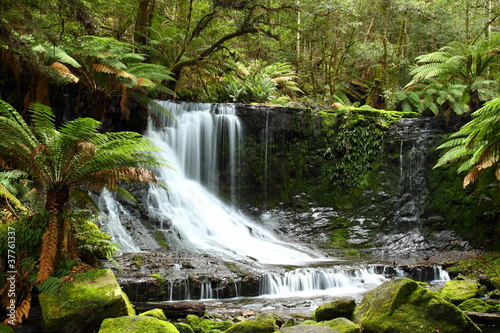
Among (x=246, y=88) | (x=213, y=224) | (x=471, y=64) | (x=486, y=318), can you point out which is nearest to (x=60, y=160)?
(x=213, y=224)

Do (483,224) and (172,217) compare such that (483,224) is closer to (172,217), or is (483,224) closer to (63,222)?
(172,217)

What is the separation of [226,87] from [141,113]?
131 inches

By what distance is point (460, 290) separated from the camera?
594 centimetres

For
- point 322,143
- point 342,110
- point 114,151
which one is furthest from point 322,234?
point 114,151

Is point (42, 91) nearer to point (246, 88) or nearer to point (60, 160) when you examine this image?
point (60, 160)

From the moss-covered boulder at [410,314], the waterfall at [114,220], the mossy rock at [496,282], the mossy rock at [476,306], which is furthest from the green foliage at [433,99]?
the waterfall at [114,220]

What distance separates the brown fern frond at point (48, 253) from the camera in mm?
4102

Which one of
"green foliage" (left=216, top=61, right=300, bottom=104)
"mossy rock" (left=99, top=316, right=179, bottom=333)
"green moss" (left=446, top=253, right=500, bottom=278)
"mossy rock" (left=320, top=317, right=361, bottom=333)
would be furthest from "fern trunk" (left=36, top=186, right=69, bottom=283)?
"green foliage" (left=216, top=61, right=300, bottom=104)

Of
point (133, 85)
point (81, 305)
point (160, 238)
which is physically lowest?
point (81, 305)

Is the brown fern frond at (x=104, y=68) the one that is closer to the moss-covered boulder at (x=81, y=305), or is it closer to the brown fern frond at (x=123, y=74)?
the brown fern frond at (x=123, y=74)

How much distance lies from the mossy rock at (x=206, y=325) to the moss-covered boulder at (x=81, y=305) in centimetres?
73

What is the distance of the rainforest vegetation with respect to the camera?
14.7 ft

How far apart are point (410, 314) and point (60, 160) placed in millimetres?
4387

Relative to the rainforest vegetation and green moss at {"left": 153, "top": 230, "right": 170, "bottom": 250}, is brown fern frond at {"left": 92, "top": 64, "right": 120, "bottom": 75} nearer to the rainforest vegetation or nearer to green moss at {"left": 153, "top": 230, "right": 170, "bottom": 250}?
the rainforest vegetation
